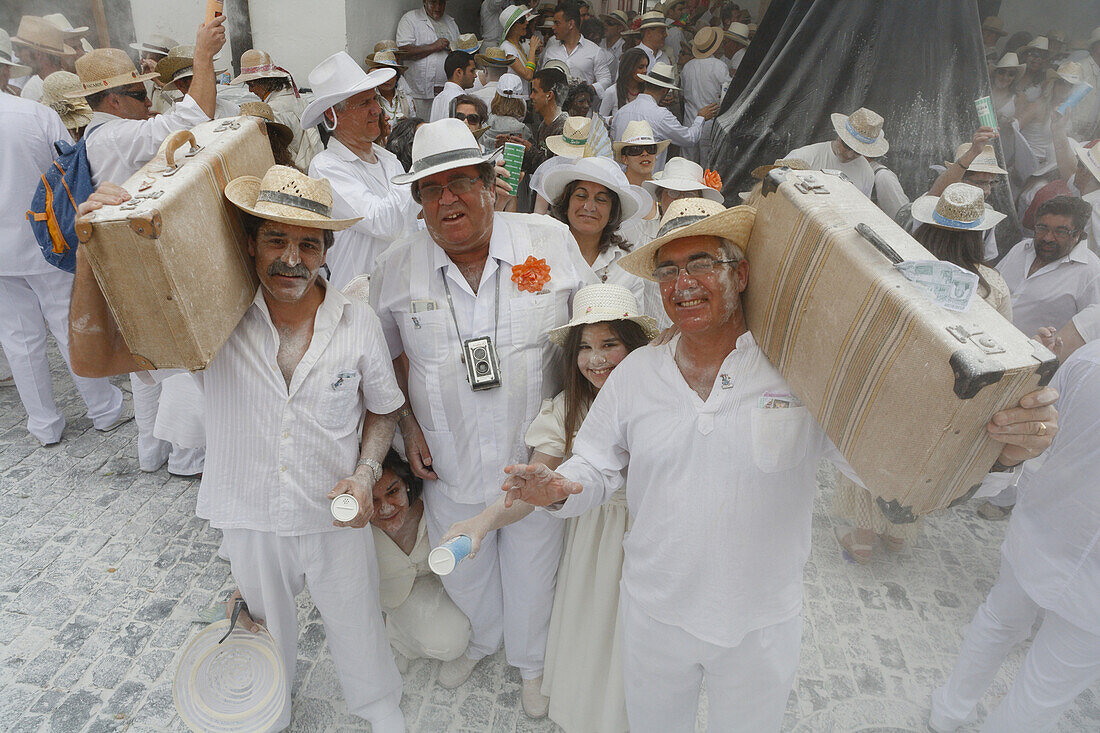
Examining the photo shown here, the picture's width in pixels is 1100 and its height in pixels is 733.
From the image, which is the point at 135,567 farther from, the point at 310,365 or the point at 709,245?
the point at 709,245

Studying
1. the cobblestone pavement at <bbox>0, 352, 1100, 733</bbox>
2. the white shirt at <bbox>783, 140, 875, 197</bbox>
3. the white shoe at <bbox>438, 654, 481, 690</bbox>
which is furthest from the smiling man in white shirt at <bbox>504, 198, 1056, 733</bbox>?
the white shirt at <bbox>783, 140, 875, 197</bbox>

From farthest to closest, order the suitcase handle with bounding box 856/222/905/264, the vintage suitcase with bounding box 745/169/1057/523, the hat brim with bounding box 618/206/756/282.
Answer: the hat brim with bounding box 618/206/756/282
the suitcase handle with bounding box 856/222/905/264
the vintage suitcase with bounding box 745/169/1057/523

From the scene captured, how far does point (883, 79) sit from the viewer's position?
Result: 6203mm

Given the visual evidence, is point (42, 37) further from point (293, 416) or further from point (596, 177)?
point (293, 416)

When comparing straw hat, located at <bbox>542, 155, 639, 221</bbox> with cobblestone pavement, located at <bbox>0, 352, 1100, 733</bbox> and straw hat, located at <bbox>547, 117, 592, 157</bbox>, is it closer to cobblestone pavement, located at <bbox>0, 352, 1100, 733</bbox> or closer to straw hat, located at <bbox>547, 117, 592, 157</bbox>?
straw hat, located at <bbox>547, 117, 592, 157</bbox>

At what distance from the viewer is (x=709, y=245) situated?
223 cm

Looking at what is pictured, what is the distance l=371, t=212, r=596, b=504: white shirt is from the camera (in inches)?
117

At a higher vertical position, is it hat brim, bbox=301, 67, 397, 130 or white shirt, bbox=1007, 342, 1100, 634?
hat brim, bbox=301, 67, 397, 130

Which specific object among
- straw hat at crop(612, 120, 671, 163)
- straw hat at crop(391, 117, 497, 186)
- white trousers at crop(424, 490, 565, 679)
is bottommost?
white trousers at crop(424, 490, 565, 679)

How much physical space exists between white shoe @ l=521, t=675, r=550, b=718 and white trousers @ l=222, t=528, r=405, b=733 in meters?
0.66

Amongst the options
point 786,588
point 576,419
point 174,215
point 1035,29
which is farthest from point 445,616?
point 1035,29

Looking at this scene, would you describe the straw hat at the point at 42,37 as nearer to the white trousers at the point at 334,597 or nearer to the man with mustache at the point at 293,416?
the man with mustache at the point at 293,416

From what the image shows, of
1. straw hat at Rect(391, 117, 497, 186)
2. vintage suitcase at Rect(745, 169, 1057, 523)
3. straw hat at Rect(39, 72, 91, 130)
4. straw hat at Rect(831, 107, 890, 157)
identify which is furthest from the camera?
straw hat at Rect(831, 107, 890, 157)

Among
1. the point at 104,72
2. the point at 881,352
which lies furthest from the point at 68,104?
the point at 881,352
